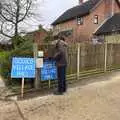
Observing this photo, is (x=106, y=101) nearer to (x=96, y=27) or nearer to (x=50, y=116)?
(x=50, y=116)

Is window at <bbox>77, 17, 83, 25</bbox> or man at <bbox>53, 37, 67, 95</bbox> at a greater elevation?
window at <bbox>77, 17, 83, 25</bbox>

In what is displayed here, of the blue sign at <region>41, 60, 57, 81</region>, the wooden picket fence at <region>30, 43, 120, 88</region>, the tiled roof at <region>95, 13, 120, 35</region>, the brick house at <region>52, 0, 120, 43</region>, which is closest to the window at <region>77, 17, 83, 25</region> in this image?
the brick house at <region>52, 0, 120, 43</region>

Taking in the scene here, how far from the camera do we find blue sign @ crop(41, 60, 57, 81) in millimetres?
11141

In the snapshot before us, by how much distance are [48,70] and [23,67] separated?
44.7 inches

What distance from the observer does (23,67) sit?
10477 millimetres

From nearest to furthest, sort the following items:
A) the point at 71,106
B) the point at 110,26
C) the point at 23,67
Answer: the point at 71,106 → the point at 23,67 → the point at 110,26

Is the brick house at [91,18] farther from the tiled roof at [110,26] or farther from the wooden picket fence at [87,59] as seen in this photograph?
the wooden picket fence at [87,59]

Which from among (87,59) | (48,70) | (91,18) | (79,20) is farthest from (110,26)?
(48,70)

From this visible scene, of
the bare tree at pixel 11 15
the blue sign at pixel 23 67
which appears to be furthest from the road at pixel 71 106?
the bare tree at pixel 11 15

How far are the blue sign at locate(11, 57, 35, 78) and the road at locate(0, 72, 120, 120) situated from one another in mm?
1014

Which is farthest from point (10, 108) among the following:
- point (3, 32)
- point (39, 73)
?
point (3, 32)

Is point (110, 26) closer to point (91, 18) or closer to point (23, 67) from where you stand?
point (91, 18)

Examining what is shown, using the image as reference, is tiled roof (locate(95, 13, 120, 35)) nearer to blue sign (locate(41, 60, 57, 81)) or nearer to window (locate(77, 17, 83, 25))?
window (locate(77, 17, 83, 25))

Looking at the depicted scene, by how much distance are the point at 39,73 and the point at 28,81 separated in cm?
64
